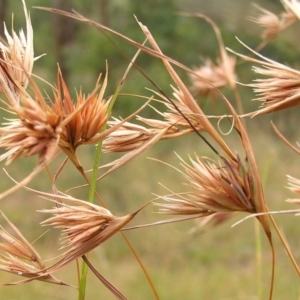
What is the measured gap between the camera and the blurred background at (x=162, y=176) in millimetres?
2324

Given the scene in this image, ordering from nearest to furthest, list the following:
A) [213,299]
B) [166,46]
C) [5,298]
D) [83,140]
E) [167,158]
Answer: [83,140] < [5,298] < [213,299] < [166,46] < [167,158]

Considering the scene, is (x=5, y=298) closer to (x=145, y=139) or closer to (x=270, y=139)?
(x=145, y=139)

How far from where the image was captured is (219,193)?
262 millimetres

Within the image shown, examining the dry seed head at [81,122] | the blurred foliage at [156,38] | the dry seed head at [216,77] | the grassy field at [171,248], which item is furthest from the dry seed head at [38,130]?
the blurred foliage at [156,38]

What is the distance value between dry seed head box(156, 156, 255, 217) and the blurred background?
5.66 feet

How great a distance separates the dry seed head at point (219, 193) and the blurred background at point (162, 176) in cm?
172

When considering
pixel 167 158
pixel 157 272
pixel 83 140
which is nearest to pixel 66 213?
pixel 83 140

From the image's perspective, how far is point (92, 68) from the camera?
11.4ft

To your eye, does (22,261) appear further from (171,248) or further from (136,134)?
(171,248)

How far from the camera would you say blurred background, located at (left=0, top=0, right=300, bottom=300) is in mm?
2324

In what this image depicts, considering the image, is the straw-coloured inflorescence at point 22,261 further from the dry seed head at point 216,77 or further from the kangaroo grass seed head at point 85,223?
the dry seed head at point 216,77

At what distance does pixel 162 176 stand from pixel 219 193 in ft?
11.4

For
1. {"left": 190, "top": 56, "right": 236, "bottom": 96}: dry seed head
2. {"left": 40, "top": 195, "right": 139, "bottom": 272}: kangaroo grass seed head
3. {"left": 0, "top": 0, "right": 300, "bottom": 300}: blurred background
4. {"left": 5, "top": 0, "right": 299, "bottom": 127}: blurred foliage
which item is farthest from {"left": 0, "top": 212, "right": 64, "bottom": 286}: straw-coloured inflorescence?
{"left": 5, "top": 0, "right": 299, "bottom": 127}: blurred foliage

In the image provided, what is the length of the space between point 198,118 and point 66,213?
A: 7 centimetres
